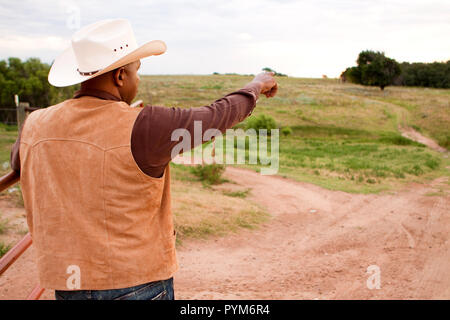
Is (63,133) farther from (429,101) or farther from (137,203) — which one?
(429,101)

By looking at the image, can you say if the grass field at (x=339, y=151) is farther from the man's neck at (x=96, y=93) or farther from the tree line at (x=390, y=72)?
the man's neck at (x=96, y=93)

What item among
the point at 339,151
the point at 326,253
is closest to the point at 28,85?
the point at 339,151

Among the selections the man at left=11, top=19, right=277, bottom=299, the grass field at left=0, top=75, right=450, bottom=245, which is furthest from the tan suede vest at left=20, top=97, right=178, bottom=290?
the grass field at left=0, top=75, right=450, bottom=245

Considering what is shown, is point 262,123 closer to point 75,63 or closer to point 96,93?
point 75,63

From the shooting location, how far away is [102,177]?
1414 mm

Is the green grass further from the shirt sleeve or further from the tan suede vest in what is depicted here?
the shirt sleeve

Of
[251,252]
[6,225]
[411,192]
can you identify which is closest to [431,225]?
[411,192]

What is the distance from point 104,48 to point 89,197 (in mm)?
546

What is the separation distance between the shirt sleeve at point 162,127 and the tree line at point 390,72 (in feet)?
103

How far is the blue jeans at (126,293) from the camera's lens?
151 cm

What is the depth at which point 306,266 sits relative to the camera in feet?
Answer: 17.9

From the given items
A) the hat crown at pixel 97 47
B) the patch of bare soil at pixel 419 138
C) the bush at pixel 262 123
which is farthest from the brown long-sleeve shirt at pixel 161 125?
the bush at pixel 262 123

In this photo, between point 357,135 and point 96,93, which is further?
point 357,135

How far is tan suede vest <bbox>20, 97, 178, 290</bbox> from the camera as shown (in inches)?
55.7
